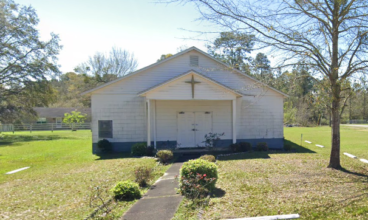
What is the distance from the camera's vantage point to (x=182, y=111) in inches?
638

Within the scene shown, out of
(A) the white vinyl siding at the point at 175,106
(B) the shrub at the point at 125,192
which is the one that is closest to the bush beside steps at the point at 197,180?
(B) the shrub at the point at 125,192

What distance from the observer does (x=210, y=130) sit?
16375 millimetres

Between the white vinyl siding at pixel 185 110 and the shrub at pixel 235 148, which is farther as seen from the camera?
the white vinyl siding at pixel 185 110

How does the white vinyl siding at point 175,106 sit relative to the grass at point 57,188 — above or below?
above

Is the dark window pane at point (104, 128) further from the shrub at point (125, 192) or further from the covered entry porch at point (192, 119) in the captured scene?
the shrub at point (125, 192)

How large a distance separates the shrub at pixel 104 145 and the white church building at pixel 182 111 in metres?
0.45

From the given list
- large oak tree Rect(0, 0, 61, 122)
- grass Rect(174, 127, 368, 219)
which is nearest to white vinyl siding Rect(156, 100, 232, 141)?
grass Rect(174, 127, 368, 219)

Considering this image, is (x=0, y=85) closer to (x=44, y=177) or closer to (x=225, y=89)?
(x=44, y=177)

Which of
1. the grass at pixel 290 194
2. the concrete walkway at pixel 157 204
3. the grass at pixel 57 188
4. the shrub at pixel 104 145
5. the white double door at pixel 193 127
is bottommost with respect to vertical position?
the grass at pixel 57 188

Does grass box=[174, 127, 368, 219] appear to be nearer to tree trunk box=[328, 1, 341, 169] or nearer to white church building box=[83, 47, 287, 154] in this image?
tree trunk box=[328, 1, 341, 169]

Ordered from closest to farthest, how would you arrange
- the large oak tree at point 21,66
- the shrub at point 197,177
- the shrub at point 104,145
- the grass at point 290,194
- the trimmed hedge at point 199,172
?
1. the grass at point 290,194
2. the shrub at point 197,177
3. the trimmed hedge at point 199,172
4. the shrub at point 104,145
5. the large oak tree at point 21,66

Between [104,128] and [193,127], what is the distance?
5.56 meters

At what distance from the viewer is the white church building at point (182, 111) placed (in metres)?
15.5

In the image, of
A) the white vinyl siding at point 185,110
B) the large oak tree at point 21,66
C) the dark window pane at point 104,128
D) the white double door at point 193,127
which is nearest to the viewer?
the dark window pane at point 104,128
